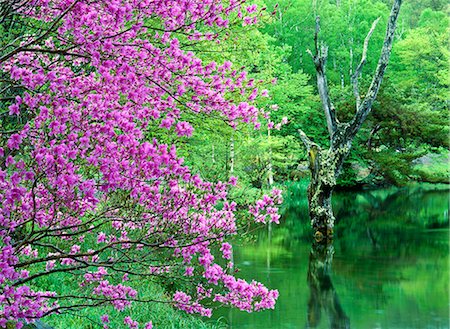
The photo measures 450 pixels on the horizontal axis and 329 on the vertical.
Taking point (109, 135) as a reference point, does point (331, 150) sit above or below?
above

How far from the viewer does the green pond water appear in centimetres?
1201

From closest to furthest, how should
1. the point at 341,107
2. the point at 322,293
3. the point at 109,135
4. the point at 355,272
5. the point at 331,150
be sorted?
the point at 109,135
the point at 322,293
the point at 355,272
the point at 331,150
the point at 341,107

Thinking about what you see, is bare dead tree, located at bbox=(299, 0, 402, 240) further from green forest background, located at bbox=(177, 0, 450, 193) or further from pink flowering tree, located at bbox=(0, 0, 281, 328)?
pink flowering tree, located at bbox=(0, 0, 281, 328)

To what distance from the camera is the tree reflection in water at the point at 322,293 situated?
472 inches

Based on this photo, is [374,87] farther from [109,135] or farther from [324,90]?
[109,135]

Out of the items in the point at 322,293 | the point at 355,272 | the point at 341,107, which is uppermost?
the point at 341,107

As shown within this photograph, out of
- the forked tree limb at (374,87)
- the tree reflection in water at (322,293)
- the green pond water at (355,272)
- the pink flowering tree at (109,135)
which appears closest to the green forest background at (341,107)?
the pink flowering tree at (109,135)

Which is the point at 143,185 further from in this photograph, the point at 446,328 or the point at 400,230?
the point at 400,230

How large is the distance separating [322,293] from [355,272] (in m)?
2.38

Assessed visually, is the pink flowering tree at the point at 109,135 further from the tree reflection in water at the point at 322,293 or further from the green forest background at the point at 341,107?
the tree reflection in water at the point at 322,293

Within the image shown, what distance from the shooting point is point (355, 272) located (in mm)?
16188

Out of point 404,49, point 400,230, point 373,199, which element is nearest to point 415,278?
point 400,230

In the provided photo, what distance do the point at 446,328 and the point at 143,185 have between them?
27.6 feet

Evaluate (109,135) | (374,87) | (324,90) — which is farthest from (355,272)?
(109,135)
